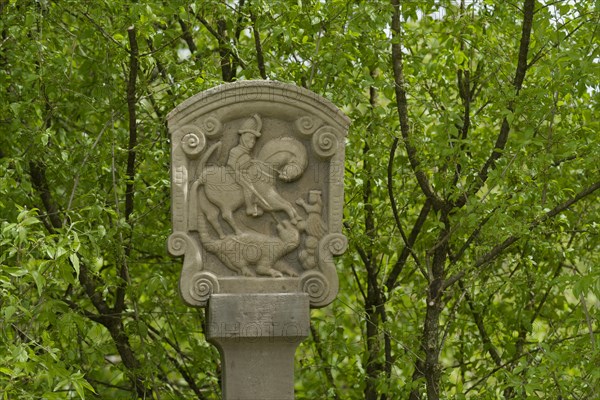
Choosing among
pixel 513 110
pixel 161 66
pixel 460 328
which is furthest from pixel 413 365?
pixel 161 66

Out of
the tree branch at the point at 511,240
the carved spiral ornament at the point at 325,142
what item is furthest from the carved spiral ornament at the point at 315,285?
the tree branch at the point at 511,240

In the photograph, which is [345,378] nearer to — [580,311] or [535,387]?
[580,311]

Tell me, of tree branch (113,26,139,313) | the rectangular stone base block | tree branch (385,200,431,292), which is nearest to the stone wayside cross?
the rectangular stone base block

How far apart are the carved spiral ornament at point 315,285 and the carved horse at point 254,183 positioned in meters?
0.28

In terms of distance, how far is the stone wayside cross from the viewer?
618cm

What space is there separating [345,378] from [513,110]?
2494 mm

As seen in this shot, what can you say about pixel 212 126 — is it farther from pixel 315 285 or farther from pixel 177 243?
pixel 315 285

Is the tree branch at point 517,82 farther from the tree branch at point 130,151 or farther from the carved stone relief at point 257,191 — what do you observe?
the tree branch at point 130,151

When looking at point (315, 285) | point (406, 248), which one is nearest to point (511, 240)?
point (406, 248)

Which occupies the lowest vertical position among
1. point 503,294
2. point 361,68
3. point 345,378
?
point 345,378

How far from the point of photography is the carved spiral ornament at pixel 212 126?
6215 millimetres

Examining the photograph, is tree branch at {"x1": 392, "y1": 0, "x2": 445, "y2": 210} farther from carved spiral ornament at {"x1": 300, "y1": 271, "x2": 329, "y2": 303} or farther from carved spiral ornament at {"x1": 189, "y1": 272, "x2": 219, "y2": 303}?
carved spiral ornament at {"x1": 189, "y1": 272, "x2": 219, "y2": 303}

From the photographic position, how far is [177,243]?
6.20 meters

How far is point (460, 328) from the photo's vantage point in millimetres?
8148
